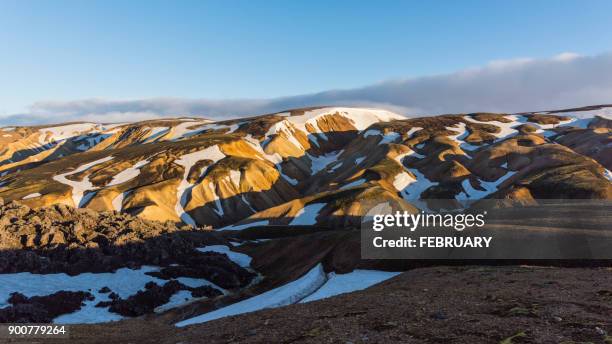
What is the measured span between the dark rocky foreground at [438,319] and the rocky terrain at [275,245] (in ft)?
0.44

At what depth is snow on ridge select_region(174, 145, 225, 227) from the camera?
12199 centimetres

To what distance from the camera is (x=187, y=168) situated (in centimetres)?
15100

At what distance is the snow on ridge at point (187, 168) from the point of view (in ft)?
400

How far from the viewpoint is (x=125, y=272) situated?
A: 51750mm

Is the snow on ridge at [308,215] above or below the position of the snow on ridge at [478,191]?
below

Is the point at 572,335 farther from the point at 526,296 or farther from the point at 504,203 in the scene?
the point at 504,203

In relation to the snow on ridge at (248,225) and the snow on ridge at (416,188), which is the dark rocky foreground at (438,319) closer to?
the snow on ridge at (248,225)

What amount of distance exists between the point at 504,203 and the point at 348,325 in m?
90.4

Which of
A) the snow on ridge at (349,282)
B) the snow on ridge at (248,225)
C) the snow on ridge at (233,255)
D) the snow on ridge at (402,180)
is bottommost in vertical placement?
the snow on ridge at (248,225)

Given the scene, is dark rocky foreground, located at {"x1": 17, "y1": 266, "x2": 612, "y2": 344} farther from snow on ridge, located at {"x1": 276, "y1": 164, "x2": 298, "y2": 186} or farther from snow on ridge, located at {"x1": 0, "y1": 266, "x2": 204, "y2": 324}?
snow on ridge, located at {"x1": 276, "y1": 164, "x2": 298, "y2": 186}

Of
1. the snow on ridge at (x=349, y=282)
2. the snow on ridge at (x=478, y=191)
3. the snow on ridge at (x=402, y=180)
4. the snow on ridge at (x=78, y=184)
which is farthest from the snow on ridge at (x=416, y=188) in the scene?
the snow on ridge at (x=78, y=184)

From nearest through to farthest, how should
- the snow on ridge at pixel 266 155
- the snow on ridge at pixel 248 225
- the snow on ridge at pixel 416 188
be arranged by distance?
the snow on ridge at pixel 248 225 → the snow on ridge at pixel 416 188 → the snow on ridge at pixel 266 155

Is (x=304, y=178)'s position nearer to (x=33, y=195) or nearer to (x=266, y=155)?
(x=266, y=155)

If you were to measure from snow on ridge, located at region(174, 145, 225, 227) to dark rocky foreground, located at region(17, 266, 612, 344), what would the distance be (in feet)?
317
